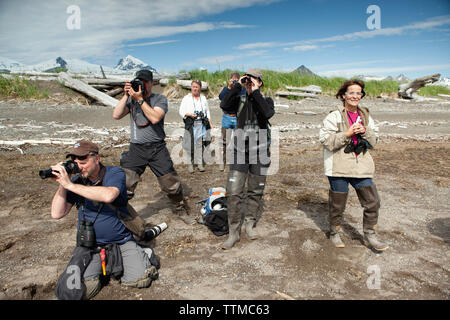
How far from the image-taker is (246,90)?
12.0 ft

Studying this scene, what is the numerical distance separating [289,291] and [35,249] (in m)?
3.07

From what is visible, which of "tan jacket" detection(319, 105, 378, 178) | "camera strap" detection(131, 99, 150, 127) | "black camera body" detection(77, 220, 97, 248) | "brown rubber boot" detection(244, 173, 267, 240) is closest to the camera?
"black camera body" detection(77, 220, 97, 248)

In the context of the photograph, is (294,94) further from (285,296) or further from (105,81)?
(285,296)

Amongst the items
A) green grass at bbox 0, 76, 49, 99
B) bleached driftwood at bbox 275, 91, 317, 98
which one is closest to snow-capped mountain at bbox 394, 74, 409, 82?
bleached driftwood at bbox 275, 91, 317, 98

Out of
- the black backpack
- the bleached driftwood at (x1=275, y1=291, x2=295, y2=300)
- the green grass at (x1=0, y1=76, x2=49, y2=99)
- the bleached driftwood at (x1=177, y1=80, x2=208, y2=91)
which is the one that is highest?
the bleached driftwood at (x1=177, y1=80, x2=208, y2=91)

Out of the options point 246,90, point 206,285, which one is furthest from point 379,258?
point 246,90

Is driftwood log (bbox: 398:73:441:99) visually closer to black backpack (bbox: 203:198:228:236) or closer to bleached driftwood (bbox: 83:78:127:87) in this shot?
bleached driftwood (bbox: 83:78:127:87)

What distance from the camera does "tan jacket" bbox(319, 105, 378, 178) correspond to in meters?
3.27

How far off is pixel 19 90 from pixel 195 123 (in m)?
11.9

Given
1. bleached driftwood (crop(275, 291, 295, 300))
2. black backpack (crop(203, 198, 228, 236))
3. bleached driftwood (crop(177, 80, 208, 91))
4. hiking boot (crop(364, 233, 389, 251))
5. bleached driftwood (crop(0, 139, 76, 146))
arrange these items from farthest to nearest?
bleached driftwood (crop(177, 80, 208, 91)) → bleached driftwood (crop(0, 139, 76, 146)) → black backpack (crop(203, 198, 228, 236)) → hiking boot (crop(364, 233, 389, 251)) → bleached driftwood (crop(275, 291, 295, 300))

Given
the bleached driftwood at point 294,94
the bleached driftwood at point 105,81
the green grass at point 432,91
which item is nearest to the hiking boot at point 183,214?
the bleached driftwood at point 105,81

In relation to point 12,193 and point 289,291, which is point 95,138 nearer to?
point 12,193

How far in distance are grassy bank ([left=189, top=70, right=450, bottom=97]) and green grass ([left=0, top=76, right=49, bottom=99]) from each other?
807 centimetres

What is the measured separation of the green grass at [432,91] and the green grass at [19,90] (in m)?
28.6
